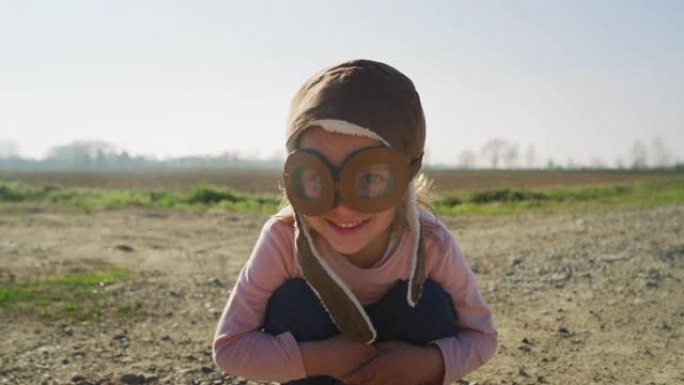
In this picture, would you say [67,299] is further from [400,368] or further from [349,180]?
[349,180]

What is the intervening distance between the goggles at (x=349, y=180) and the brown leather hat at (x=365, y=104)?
0.06 metres

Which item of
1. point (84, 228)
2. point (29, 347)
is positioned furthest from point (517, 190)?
point (29, 347)

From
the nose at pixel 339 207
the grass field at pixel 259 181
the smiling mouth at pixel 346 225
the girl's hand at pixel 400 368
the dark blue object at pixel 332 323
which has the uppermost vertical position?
the nose at pixel 339 207

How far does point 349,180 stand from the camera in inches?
70.4

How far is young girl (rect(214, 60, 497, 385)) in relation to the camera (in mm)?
1801

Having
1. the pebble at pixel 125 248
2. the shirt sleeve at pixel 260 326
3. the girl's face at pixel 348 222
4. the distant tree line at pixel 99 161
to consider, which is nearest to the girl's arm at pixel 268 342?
the shirt sleeve at pixel 260 326

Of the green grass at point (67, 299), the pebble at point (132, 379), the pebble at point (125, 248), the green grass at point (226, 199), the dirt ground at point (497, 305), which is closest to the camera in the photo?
the pebble at point (132, 379)

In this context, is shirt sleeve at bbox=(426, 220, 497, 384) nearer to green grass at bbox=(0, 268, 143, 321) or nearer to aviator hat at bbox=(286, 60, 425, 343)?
aviator hat at bbox=(286, 60, 425, 343)

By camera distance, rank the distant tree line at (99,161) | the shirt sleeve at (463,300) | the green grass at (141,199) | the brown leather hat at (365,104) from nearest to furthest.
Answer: the brown leather hat at (365,104)
the shirt sleeve at (463,300)
the green grass at (141,199)
the distant tree line at (99,161)

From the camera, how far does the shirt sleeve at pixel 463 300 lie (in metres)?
2.17

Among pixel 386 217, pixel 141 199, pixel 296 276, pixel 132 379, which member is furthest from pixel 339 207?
pixel 141 199

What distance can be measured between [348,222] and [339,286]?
8.6 inches

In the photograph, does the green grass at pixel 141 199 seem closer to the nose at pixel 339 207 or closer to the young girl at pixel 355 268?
the young girl at pixel 355 268

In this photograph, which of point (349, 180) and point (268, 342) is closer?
point (349, 180)
